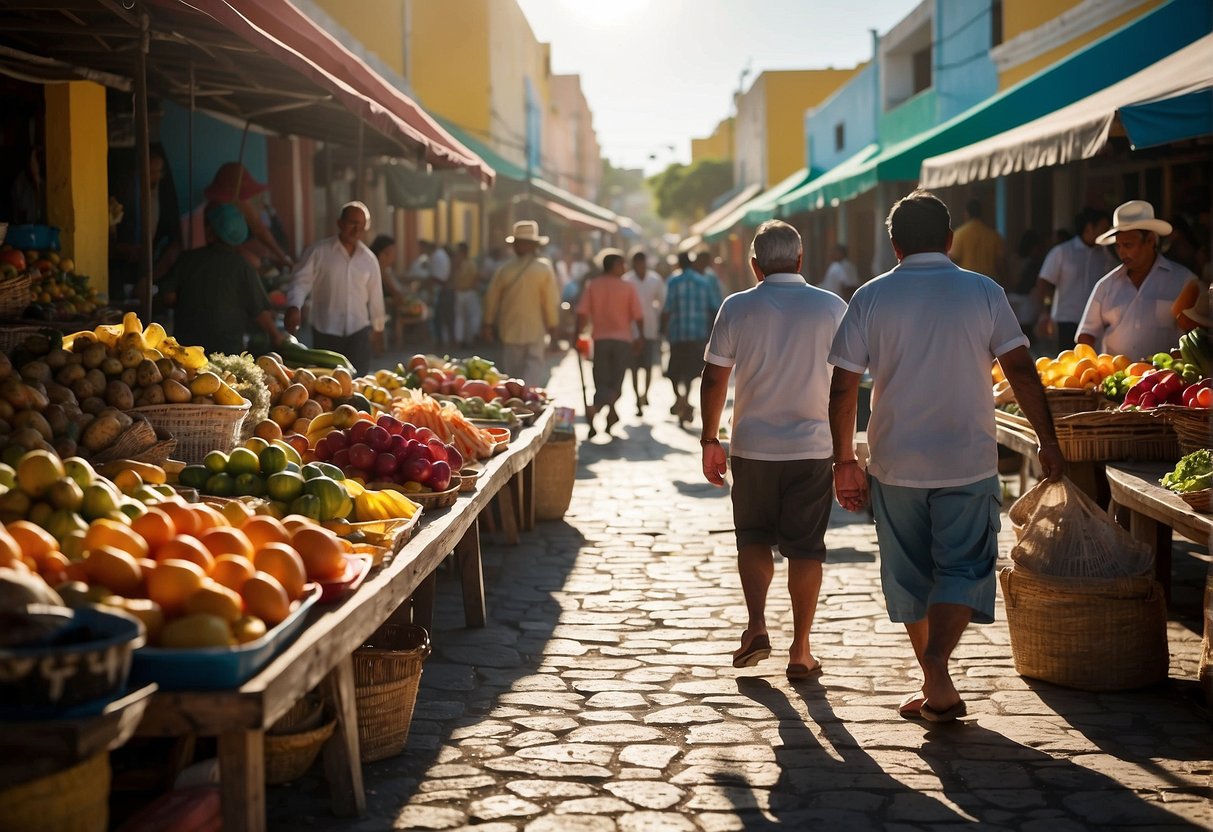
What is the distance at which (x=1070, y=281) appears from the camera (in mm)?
12562

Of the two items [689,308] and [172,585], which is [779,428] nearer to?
[172,585]

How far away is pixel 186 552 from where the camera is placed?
3.94m

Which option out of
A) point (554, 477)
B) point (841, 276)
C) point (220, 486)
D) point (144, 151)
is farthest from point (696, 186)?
point (220, 486)

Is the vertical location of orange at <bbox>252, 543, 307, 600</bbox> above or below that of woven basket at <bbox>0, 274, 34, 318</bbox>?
below

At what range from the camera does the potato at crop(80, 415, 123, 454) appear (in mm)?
5641

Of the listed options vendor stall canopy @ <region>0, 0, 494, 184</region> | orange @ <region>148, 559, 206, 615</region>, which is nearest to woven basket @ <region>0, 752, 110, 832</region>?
orange @ <region>148, 559, 206, 615</region>

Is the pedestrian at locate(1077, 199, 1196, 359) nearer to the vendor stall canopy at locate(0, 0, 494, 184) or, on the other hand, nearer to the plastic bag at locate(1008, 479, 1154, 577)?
the plastic bag at locate(1008, 479, 1154, 577)

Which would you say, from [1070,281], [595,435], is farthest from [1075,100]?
[595,435]

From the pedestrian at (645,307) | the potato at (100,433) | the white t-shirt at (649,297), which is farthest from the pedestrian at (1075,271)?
the potato at (100,433)

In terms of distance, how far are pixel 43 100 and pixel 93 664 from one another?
27.7ft

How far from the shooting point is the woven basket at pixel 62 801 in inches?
129

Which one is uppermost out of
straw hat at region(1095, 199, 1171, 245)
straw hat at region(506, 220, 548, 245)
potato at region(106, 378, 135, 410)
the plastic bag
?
straw hat at region(506, 220, 548, 245)

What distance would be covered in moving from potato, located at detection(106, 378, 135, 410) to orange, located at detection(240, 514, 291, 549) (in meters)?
1.89

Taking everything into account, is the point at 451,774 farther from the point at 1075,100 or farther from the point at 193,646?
the point at 1075,100
